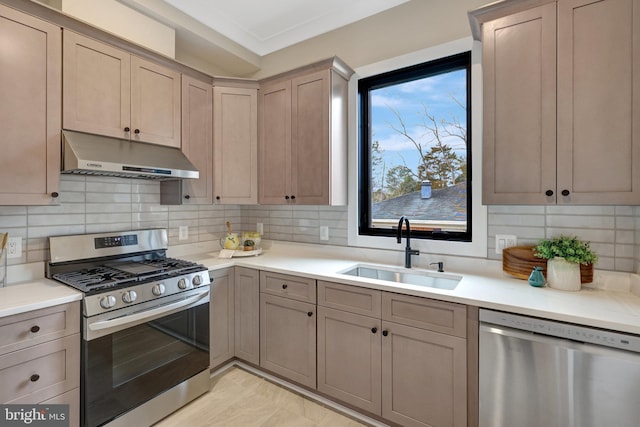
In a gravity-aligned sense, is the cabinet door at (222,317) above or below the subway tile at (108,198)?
below

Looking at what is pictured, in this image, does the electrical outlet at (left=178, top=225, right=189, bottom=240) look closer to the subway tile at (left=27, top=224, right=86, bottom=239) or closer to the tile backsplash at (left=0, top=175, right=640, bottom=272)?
the tile backsplash at (left=0, top=175, right=640, bottom=272)

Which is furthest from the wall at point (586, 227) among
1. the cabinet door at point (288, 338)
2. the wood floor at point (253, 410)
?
the wood floor at point (253, 410)

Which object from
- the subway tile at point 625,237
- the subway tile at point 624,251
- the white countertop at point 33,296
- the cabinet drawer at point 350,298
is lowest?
the cabinet drawer at point 350,298

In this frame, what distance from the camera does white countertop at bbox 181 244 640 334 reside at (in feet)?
4.39

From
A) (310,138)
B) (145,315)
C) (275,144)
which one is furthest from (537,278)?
(145,315)

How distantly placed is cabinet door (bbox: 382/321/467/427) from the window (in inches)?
32.8

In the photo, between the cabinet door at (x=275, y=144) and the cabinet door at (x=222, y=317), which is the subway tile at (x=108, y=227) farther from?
the cabinet door at (x=275, y=144)

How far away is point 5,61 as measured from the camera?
162 cm

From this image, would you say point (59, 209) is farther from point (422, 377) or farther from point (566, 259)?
point (566, 259)

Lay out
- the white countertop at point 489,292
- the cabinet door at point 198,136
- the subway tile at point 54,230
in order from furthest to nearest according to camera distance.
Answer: the cabinet door at point 198,136 → the subway tile at point 54,230 → the white countertop at point 489,292

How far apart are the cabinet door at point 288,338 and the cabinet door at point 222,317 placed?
297mm

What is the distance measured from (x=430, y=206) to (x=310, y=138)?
1096mm

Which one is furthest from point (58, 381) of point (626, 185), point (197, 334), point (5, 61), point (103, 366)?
point (626, 185)

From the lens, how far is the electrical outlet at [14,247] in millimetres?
1866
